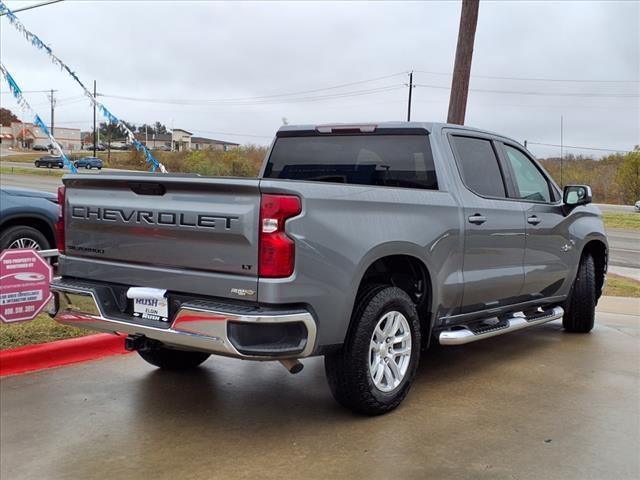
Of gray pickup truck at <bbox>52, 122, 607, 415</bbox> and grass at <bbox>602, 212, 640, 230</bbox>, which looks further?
grass at <bbox>602, 212, 640, 230</bbox>

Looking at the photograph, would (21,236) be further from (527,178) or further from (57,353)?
(527,178)

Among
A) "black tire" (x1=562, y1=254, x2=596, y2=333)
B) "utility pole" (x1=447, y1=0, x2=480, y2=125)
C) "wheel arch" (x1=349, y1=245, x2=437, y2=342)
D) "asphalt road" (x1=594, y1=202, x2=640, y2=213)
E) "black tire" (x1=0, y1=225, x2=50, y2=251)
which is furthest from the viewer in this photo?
"asphalt road" (x1=594, y1=202, x2=640, y2=213)

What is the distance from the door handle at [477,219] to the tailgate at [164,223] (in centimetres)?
210

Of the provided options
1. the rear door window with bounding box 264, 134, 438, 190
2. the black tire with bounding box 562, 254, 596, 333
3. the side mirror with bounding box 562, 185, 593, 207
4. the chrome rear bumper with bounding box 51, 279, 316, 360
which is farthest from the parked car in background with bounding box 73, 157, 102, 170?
the chrome rear bumper with bounding box 51, 279, 316, 360

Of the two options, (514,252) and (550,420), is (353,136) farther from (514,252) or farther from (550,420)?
(550,420)

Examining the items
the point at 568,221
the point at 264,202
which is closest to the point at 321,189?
the point at 264,202

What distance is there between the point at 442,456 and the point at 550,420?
1048 mm

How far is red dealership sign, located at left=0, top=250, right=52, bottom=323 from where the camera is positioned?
216 inches

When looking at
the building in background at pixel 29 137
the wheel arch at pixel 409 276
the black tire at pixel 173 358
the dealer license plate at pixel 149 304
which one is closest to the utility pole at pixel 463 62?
the wheel arch at pixel 409 276

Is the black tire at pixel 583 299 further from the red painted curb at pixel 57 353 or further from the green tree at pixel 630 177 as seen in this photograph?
the green tree at pixel 630 177

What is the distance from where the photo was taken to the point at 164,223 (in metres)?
3.88

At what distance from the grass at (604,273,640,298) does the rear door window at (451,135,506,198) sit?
5.17m

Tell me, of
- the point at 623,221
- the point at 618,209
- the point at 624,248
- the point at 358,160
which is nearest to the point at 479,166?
the point at 358,160

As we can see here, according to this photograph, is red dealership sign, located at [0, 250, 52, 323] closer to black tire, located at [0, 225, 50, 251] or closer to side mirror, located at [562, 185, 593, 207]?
black tire, located at [0, 225, 50, 251]
